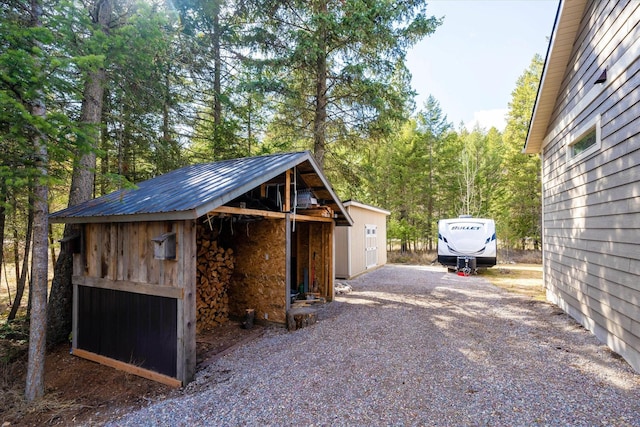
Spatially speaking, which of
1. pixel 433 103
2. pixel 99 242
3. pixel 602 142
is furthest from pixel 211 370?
pixel 433 103

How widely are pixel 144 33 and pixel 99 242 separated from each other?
3.11 meters

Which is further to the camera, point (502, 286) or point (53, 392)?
point (502, 286)

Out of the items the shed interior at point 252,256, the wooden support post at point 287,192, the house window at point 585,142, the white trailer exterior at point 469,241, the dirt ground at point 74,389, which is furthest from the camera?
the white trailer exterior at point 469,241

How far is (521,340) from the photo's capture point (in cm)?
487

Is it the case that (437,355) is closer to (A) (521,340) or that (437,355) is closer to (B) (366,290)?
(A) (521,340)

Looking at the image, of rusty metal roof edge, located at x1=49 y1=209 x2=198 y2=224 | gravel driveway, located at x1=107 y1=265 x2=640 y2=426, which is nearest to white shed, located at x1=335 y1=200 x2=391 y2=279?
gravel driveway, located at x1=107 y1=265 x2=640 y2=426

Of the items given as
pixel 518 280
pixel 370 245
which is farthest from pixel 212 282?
pixel 518 280

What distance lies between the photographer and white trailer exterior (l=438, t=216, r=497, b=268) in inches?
456

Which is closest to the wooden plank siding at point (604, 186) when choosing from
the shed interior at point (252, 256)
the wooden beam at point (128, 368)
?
the shed interior at point (252, 256)

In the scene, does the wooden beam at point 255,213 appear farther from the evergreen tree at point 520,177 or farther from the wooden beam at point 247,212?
the evergreen tree at point 520,177

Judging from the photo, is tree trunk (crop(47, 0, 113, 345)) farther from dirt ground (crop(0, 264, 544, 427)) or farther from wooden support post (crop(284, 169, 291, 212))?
wooden support post (crop(284, 169, 291, 212))

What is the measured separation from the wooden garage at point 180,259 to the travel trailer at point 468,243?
21.6 ft

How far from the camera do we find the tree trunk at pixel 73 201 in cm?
554

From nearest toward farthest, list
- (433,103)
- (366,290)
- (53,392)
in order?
1. (53,392)
2. (366,290)
3. (433,103)
